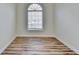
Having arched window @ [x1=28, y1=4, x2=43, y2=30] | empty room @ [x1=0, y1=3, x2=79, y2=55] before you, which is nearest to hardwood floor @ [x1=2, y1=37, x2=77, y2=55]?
empty room @ [x1=0, y1=3, x2=79, y2=55]

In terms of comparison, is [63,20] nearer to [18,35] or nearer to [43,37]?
[43,37]

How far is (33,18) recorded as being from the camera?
1.34m

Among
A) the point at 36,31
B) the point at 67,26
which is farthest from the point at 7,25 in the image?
the point at 67,26

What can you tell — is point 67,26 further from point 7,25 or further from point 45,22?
point 7,25

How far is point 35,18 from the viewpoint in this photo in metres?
1.33

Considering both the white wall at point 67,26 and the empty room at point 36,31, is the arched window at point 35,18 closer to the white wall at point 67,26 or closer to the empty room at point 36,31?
the empty room at point 36,31

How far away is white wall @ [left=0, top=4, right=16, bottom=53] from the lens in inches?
50.9

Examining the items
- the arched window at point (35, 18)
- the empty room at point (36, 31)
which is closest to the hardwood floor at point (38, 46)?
the empty room at point (36, 31)

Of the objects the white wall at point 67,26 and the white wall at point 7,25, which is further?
the white wall at point 67,26

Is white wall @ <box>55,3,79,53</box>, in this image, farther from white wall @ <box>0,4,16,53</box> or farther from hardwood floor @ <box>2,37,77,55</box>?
white wall @ <box>0,4,16,53</box>

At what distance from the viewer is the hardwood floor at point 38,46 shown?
1.37 m

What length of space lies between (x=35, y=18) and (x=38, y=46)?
0.93ft
